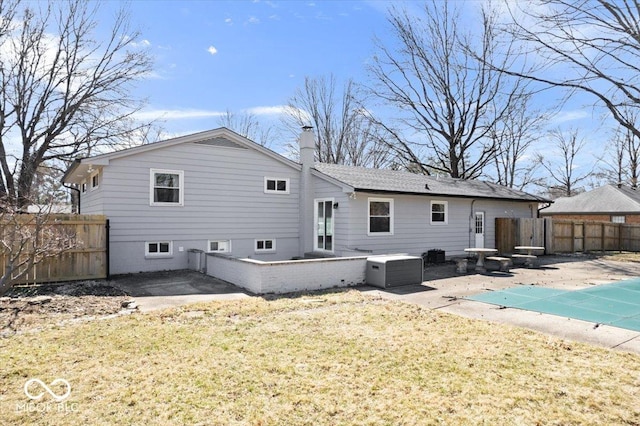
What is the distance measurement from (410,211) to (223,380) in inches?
446

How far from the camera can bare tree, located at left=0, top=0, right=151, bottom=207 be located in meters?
Result: 17.5

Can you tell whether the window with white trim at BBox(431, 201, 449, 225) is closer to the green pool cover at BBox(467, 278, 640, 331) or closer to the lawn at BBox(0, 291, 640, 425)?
the green pool cover at BBox(467, 278, 640, 331)

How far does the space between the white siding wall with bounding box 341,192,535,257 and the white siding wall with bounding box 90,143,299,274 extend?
2667mm

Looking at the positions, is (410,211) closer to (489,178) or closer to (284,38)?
(284,38)

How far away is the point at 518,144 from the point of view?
35.4m

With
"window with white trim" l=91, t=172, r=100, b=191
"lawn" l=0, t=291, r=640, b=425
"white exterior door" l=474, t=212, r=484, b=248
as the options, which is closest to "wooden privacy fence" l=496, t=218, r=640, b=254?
"white exterior door" l=474, t=212, r=484, b=248

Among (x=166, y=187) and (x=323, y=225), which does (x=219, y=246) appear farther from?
(x=323, y=225)

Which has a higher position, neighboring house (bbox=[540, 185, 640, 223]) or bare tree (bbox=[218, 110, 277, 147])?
bare tree (bbox=[218, 110, 277, 147])

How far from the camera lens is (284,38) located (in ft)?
53.8

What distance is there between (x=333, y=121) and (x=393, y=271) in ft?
79.8

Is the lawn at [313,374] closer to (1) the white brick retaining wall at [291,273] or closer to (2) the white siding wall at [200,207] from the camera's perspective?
(1) the white brick retaining wall at [291,273]

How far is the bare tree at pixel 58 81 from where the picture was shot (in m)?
17.5

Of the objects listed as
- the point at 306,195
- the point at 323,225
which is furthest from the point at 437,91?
the point at 323,225

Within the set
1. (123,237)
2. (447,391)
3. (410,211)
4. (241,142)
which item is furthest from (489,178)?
(447,391)
